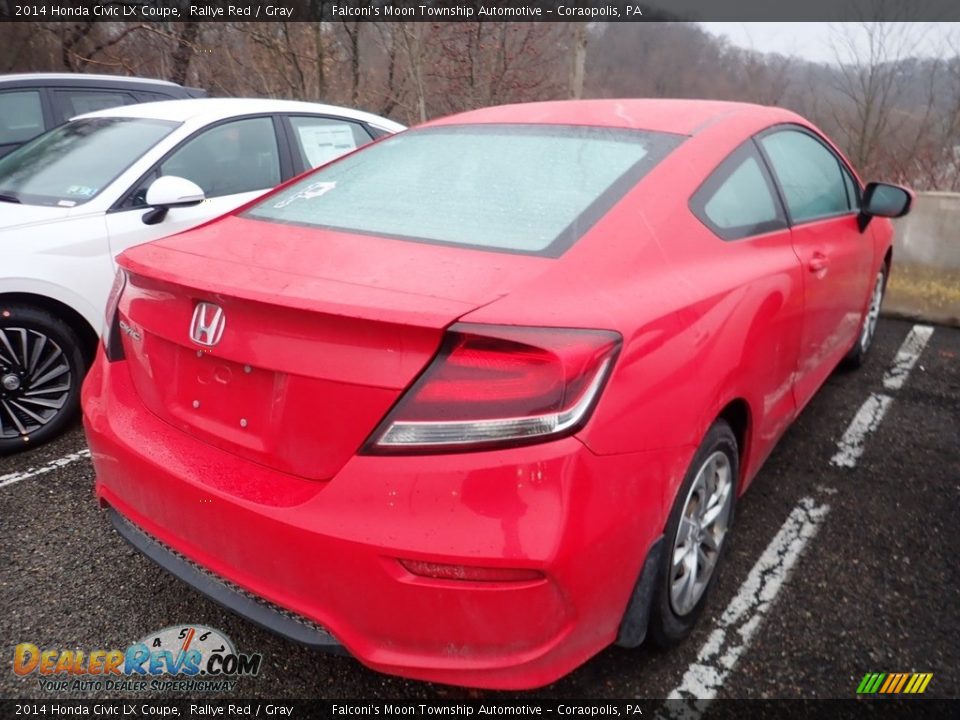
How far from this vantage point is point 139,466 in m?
1.86

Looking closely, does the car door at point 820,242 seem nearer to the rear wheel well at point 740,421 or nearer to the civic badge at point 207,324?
the rear wheel well at point 740,421

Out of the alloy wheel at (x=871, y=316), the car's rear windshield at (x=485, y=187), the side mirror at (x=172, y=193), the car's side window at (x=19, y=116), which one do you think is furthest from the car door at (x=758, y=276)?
the car's side window at (x=19, y=116)

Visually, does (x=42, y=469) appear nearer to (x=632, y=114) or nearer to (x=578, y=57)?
(x=632, y=114)

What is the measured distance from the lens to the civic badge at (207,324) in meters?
1.69

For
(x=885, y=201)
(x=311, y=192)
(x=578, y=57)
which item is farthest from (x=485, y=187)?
(x=578, y=57)

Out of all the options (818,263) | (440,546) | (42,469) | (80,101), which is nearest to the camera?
(440,546)

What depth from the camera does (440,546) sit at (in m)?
1.47

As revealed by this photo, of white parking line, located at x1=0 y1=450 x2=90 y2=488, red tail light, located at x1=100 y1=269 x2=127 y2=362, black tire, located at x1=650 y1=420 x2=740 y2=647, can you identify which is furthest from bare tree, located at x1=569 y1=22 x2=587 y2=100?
red tail light, located at x1=100 y1=269 x2=127 y2=362

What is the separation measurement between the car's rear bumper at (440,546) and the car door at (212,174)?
7.59 feet

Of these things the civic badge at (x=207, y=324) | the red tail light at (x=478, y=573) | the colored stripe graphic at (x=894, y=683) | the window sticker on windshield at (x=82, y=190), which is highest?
the civic badge at (x=207, y=324)

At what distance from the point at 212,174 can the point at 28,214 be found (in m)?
1.03

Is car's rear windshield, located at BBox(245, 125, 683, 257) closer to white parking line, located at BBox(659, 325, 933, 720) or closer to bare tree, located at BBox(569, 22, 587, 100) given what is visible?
white parking line, located at BBox(659, 325, 933, 720)

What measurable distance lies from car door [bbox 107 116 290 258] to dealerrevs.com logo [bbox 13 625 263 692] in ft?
6.83

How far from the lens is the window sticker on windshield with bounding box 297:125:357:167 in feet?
15.5
